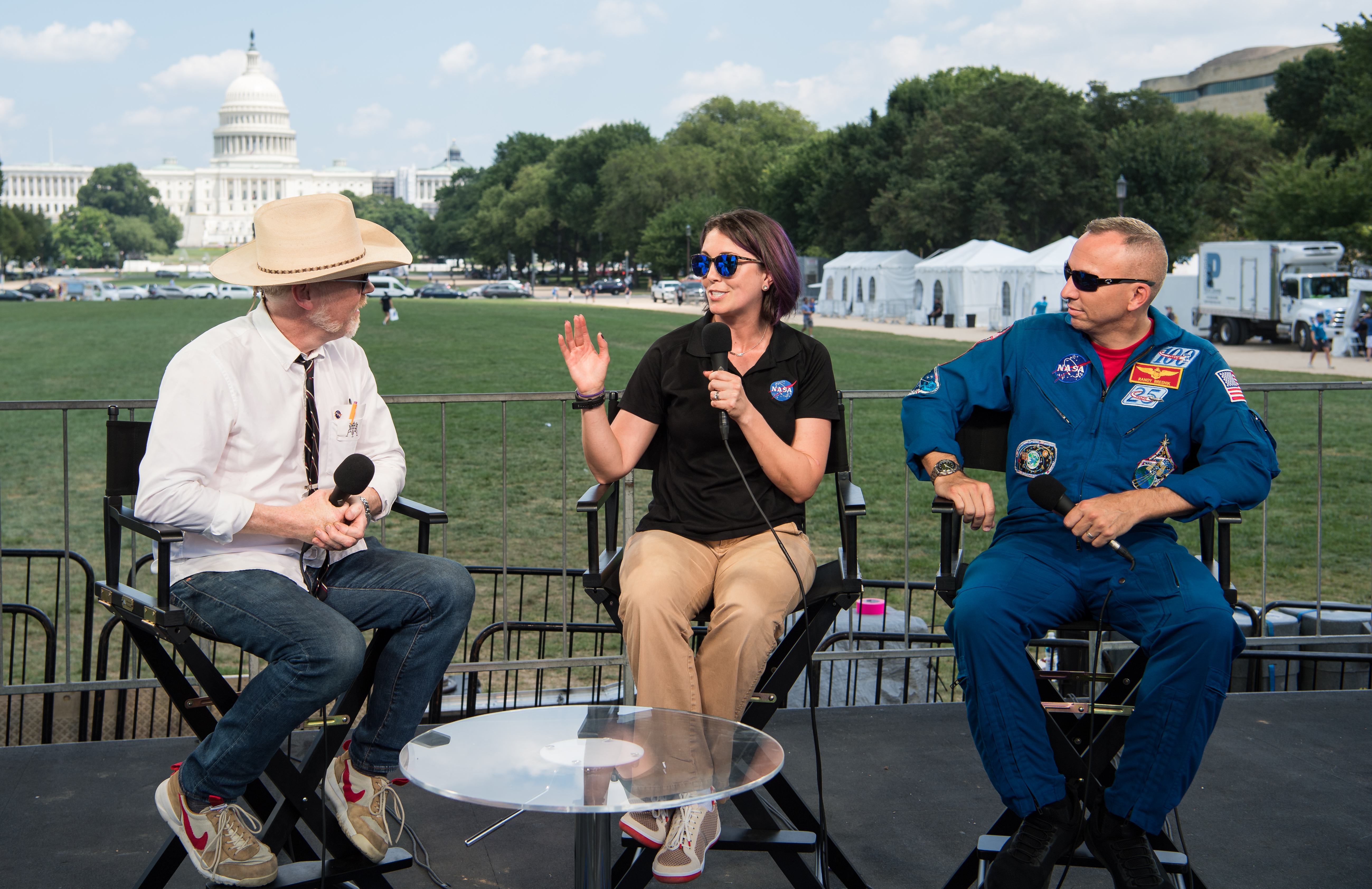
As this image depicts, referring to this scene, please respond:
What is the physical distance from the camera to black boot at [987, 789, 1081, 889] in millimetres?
2850

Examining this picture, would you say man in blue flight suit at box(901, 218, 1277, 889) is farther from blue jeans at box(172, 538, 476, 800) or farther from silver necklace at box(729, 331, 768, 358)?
blue jeans at box(172, 538, 476, 800)

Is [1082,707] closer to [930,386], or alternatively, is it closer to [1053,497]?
[1053,497]

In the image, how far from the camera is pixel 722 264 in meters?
3.60

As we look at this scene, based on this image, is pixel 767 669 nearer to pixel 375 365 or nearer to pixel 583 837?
pixel 583 837

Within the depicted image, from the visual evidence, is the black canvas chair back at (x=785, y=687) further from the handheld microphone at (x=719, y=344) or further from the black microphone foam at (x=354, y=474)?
the black microphone foam at (x=354, y=474)

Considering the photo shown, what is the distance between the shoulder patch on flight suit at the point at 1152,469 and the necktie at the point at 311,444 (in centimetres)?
221

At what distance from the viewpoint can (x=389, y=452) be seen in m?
3.47

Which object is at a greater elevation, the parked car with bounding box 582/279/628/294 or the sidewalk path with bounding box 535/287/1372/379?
the parked car with bounding box 582/279/628/294

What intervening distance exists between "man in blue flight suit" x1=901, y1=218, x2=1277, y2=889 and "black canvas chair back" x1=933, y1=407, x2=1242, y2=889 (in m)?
0.04

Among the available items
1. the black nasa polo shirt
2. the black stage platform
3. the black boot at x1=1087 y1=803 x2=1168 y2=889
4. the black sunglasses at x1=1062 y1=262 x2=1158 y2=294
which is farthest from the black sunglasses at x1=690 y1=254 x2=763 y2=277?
the black boot at x1=1087 y1=803 x2=1168 y2=889

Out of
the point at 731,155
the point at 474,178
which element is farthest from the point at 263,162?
the point at 731,155

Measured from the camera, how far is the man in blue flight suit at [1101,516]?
2906 mm

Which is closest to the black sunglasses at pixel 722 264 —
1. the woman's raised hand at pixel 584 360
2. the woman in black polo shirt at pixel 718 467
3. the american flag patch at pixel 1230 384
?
the woman in black polo shirt at pixel 718 467

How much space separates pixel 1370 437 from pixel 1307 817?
1402 centimetres
